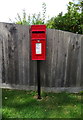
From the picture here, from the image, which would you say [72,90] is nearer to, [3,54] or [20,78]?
[20,78]

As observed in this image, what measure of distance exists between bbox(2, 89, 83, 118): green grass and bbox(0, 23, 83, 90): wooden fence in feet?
1.11

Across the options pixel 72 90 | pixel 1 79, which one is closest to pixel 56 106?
pixel 72 90

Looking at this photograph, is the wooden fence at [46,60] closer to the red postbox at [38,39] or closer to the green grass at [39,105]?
the green grass at [39,105]

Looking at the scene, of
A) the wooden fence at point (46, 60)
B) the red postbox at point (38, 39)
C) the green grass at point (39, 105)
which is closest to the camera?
the green grass at point (39, 105)

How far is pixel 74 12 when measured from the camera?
20.7 feet

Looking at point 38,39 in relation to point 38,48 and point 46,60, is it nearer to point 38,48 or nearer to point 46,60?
point 38,48

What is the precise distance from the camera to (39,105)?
3430 mm

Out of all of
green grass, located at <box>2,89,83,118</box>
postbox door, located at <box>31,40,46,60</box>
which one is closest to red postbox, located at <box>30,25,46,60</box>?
postbox door, located at <box>31,40,46,60</box>

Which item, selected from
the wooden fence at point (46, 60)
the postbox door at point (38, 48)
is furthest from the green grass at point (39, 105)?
the postbox door at point (38, 48)

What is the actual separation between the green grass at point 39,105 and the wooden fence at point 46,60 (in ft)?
1.11

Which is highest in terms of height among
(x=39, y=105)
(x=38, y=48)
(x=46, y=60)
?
(x=38, y=48)

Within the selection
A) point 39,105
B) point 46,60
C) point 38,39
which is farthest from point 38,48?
point 39,105

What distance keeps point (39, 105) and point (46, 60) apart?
1.24 m

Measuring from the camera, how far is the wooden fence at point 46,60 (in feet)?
13.3
